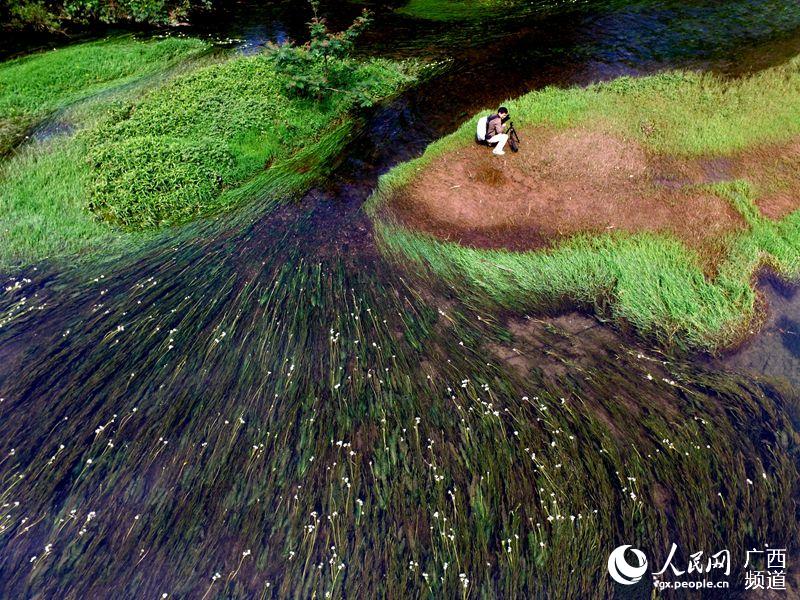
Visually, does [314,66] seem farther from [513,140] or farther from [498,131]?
[513,140]

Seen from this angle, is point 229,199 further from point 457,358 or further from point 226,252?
point 457,358

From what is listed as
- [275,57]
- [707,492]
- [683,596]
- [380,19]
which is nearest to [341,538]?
[683,596]

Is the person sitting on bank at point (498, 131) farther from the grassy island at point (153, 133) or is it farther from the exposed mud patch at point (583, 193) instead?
the grassy island at point (153, 133)

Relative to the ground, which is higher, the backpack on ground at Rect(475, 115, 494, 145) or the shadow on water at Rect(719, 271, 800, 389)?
the backpack on ground at Rect(475, 115, 494, 145)

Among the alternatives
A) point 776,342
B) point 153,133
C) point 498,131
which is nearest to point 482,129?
point 498,131

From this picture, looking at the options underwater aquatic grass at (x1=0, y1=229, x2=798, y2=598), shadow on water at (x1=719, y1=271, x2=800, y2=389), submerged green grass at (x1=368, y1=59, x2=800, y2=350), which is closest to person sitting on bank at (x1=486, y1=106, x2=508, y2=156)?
submerged green grass at (x1=368, y1=59, x2=800, y2=350)

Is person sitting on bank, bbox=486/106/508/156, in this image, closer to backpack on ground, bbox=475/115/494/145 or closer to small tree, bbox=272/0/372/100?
backpack on ground, bbox=475/115/494/145
